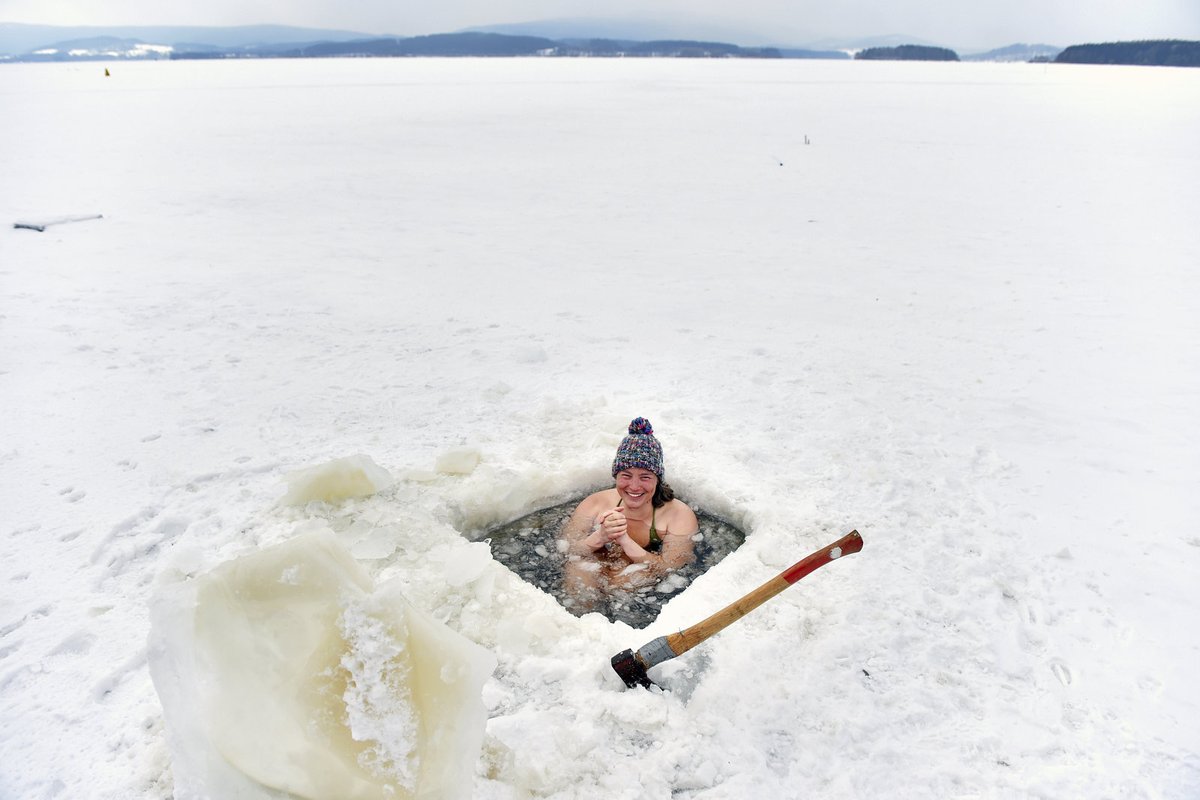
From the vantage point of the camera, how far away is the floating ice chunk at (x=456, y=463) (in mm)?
3705

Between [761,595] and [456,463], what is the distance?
6.41 ft

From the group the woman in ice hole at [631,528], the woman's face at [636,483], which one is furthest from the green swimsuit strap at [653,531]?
the woman's face at [636,483]

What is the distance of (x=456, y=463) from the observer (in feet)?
12.2

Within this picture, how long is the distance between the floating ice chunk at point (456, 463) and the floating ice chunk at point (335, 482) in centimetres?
31

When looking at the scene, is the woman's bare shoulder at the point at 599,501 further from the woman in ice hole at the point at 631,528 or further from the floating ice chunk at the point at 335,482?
the floating ice chunk at the point at 335,482

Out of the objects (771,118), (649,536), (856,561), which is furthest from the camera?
(771,118)

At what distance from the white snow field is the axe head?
4cm

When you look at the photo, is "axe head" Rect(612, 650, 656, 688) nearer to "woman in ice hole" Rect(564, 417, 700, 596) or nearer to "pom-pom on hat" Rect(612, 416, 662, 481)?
"woman in ice hole" Rect(564, 417, 700, 596)

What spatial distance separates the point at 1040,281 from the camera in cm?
666

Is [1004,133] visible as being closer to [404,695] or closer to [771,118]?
[771,118]

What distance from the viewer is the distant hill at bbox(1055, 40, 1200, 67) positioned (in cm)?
6925

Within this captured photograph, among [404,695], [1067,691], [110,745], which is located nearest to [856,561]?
[1067,691]

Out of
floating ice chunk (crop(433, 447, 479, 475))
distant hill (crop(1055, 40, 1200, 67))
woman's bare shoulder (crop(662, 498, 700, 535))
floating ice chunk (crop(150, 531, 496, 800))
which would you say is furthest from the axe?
distant hill (crop(1055, 40, 1200, 67))

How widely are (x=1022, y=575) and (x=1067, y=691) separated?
1.98 ft
